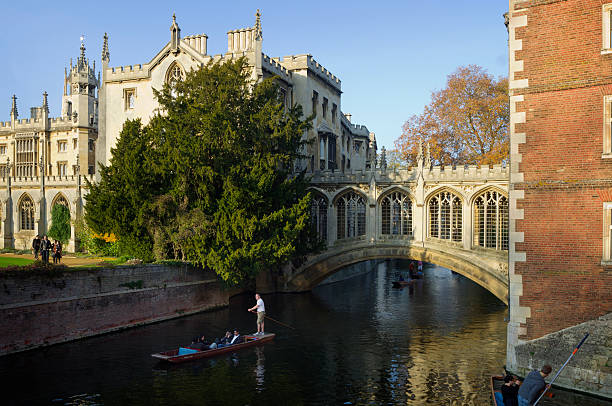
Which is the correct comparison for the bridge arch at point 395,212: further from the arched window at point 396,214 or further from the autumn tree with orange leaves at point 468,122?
the autumn tree with orange leaves at point 468,122

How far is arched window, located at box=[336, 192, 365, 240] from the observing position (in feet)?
115

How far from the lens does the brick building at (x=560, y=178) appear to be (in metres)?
16.1

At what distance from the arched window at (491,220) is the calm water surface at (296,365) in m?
3.97

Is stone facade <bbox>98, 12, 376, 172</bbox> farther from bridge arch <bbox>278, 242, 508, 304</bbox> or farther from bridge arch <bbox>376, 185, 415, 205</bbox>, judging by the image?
bridge arch <bbox>278, 242, 508, 304</bbox>

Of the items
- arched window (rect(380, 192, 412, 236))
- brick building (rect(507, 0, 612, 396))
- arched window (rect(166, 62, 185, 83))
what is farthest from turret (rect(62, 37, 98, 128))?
brick building (rect(507, 0, 612, 396))

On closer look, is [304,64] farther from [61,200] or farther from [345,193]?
[61,200]

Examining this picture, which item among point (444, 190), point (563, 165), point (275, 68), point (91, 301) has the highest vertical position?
point (275, 68)

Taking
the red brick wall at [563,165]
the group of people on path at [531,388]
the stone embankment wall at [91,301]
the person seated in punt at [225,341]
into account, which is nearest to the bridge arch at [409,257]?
the stone embankment wall at [91,301]

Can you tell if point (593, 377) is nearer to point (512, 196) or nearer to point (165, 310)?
point (512, 196)

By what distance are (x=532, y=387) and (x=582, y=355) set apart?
420 centimetres

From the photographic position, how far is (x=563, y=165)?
54.9 ft

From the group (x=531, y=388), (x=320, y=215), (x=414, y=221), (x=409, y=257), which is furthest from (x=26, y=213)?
(x=531, y=388)

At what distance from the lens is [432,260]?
31828 millimetres

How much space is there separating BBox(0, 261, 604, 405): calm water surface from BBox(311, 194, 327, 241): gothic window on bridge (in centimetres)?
600
